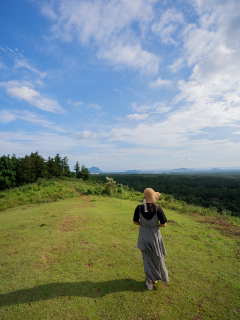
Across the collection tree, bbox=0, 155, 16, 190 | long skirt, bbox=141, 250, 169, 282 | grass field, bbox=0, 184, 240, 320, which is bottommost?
grass field, bbox=0, 184, 240, 320

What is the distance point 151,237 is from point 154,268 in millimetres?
834

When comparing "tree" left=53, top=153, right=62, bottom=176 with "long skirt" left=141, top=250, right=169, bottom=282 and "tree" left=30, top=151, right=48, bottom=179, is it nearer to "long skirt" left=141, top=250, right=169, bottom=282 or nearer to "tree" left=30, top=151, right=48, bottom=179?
"tree" left=30, top=151, right=48, bottom=179

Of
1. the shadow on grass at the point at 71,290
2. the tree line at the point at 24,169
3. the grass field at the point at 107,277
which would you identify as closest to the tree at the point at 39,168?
the tree line at the point at 24,169

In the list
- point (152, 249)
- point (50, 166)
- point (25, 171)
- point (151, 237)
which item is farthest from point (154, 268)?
point (50, 166)

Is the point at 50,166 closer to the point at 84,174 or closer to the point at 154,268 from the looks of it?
the point at 84,174

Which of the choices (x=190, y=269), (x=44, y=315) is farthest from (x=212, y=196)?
(x=44, y=315)

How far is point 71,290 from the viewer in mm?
4043

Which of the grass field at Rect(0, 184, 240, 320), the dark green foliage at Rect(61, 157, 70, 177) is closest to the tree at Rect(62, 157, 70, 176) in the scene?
the dark green foliage at Rect(61, 157, 70, 177)

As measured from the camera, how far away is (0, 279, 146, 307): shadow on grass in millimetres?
3750

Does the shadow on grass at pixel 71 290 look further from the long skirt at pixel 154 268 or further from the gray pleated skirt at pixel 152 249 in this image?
the gray pleated skirt at pixel 152 249

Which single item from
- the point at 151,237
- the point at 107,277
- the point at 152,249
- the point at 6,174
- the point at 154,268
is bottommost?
the point at 107,277

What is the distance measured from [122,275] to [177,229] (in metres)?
5.50

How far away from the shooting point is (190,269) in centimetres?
508

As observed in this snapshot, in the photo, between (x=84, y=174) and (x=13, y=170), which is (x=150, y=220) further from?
(x=84, y=174)
